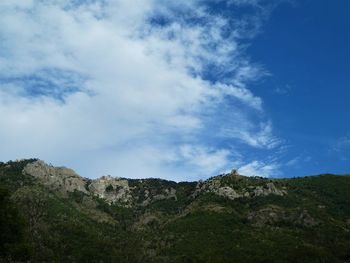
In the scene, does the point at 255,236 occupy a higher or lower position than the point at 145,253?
higher

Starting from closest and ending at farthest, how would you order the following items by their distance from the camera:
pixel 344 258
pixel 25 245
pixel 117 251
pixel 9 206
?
pixel 25 245
pixel 9 206
pixel 344 258
pixel 117 251

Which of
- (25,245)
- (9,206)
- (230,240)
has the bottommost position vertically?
(25,245)

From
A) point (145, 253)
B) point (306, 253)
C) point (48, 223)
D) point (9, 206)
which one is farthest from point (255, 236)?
point (9, 206)

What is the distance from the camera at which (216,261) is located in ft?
519

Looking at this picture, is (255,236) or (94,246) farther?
(255,236)

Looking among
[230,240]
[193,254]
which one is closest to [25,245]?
[193,254]

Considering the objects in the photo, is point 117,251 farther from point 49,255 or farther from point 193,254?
point 49,255

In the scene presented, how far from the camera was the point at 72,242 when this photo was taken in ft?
560

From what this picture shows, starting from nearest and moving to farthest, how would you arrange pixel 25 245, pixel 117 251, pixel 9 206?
pixel 25 245, pixel 9 206, pixel 117 251

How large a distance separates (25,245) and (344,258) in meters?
123

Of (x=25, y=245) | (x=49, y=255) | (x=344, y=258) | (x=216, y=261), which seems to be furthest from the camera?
(x=344, y=258)

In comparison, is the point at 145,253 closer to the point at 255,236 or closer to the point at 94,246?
the point at 94,246

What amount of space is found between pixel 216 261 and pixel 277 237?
41946mm

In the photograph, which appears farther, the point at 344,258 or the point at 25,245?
the point at 344,258
